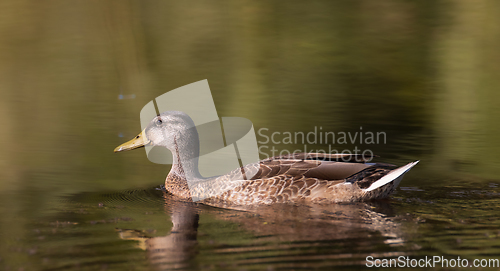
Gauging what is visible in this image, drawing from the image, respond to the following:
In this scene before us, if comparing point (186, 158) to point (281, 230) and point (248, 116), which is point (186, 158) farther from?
point (248, 116)

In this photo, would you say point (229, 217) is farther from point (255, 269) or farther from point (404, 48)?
point (404, 48)

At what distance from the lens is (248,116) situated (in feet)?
34.8

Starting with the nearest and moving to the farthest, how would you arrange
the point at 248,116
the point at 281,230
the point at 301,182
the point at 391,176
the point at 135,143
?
the point at 281,230 → the point at 391,176 → the point at 301,182 → the point at 135,143 → the point at 248,116

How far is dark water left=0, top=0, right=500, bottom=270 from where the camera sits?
500cm

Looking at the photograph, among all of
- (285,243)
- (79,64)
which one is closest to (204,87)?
(79,64)

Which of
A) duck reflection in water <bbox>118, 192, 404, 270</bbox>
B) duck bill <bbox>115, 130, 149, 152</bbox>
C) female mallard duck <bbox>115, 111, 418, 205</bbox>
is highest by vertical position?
duck bill <bbox>115, 130, 149, 152</bbox>

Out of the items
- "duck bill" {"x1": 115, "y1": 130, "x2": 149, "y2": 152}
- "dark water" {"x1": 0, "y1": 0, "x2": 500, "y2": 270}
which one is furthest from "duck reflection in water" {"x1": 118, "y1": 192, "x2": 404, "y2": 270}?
"duck bill" {"x1": 115, "y1": 130, "x2": 149, "y2": 152}

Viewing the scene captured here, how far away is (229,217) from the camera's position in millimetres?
6027

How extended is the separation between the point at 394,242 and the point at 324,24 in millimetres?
10539

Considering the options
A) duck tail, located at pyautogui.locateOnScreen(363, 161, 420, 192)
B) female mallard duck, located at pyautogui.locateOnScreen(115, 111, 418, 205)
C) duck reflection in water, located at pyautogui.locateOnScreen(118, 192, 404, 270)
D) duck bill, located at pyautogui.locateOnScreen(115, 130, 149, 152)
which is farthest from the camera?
duck bill, located at pyautogui.locateOnScreen(115, 130, 149, 152)

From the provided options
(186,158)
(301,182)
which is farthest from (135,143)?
(301,182)

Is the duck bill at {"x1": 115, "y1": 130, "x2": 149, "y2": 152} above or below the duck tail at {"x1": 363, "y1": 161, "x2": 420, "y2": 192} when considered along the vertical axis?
above

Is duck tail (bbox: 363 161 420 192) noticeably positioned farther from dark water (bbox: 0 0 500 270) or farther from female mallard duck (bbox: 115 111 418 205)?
dark water (bbox: 0 0 500 270)

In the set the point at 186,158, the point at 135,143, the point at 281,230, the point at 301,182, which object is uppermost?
the point at 135,143
